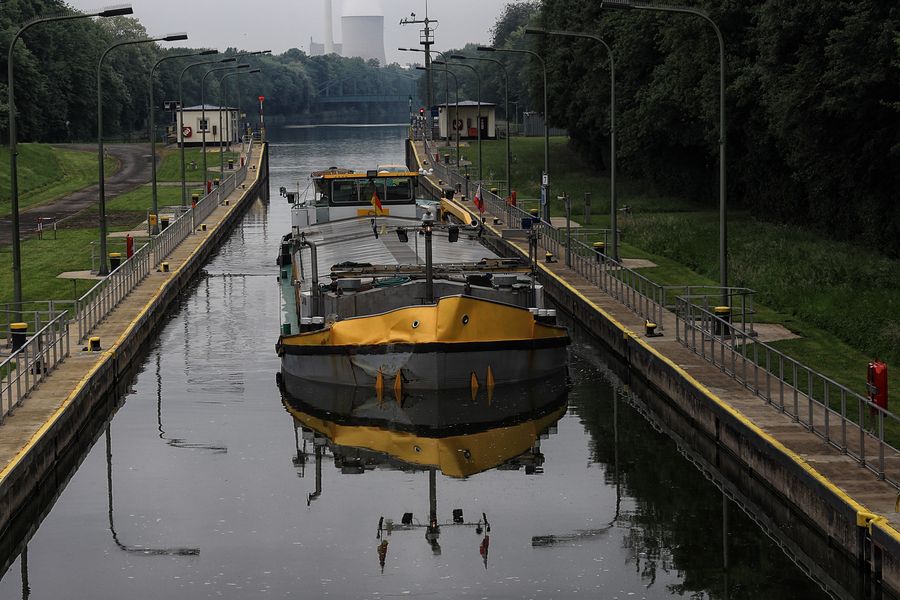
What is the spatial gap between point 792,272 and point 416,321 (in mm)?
18688

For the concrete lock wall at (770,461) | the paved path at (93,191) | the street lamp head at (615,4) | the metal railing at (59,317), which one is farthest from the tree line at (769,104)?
the paved path at (93,191)

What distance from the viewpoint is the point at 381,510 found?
2728 cm

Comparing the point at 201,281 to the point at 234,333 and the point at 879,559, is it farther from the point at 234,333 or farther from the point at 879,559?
the point at 879,559

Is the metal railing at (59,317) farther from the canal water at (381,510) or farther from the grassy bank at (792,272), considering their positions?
the grassy bank at (792,272)

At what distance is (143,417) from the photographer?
116ft

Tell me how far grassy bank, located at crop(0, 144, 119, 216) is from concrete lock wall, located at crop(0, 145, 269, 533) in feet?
126

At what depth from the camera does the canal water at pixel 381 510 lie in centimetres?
2336

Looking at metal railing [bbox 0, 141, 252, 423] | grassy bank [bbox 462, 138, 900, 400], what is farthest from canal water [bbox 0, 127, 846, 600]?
grassy bank [bbox 462, 138, 900, 400]

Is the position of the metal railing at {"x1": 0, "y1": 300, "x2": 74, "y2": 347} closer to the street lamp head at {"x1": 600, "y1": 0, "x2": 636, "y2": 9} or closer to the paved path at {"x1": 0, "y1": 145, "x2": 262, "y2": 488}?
the paved path at {"x1": 0, "y1": 145, "x2": 262, "y2": 488}

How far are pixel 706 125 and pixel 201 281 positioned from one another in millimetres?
26292

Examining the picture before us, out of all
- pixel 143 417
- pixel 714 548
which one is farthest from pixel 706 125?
pixel 714 548

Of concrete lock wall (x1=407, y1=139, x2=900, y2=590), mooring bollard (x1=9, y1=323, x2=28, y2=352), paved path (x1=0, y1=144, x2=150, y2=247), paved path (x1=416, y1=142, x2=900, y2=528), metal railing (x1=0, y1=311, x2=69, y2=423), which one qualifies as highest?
paved path (x1=0, y1=144, x2=150, y2=247)

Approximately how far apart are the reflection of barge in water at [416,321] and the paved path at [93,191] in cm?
2820

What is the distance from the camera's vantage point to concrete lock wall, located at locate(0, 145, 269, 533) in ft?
85.9
